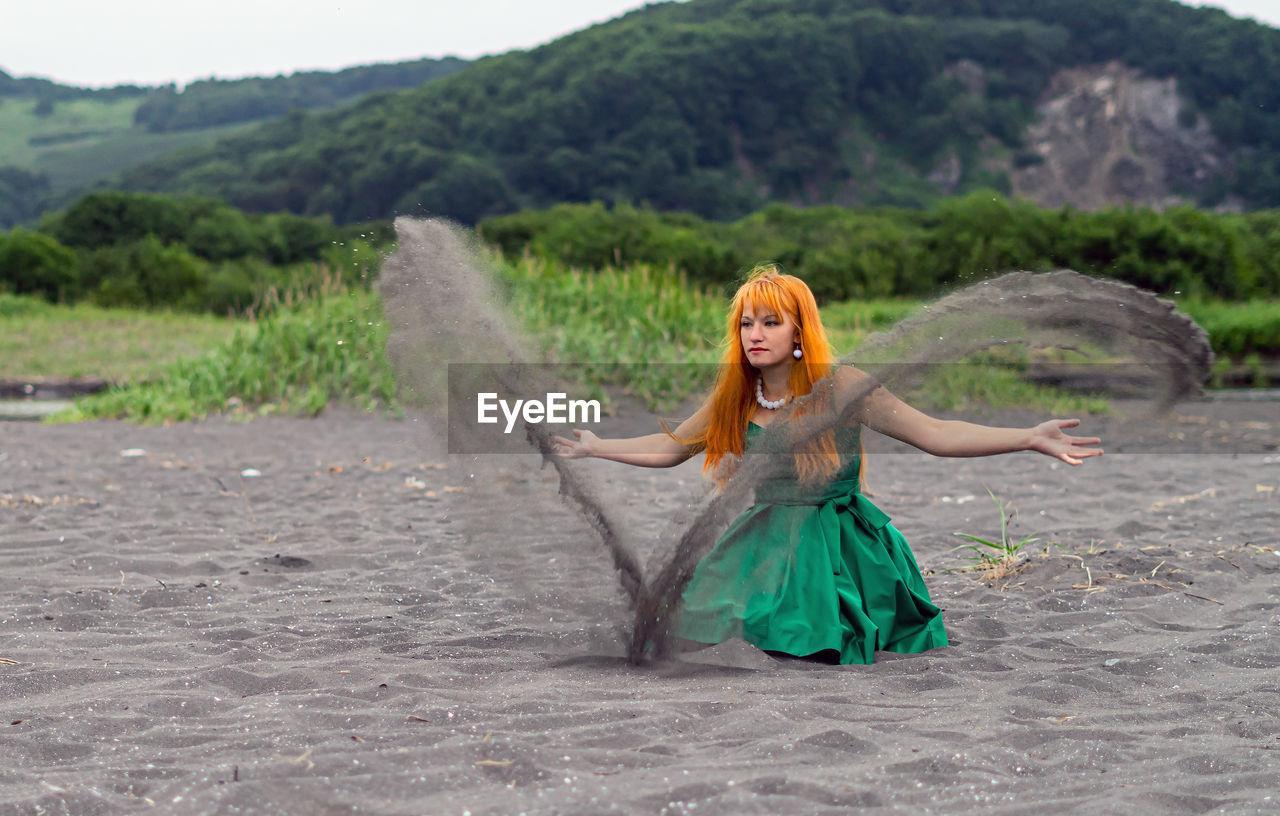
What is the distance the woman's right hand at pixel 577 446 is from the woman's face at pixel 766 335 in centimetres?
60

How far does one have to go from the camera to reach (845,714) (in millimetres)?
2609

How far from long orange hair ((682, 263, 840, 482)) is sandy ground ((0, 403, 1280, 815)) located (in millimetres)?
463

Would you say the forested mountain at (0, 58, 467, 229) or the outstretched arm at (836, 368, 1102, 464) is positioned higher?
the forested mountain at (0, 58, 467, 229)

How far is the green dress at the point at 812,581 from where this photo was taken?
126 inches

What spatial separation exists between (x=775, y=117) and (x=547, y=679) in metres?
95.6

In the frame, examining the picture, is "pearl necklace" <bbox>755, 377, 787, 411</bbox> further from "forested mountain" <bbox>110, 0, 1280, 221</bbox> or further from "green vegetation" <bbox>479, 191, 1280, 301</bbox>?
"forested mountain" <bbox>110, 0, 1280, 221</bbox>

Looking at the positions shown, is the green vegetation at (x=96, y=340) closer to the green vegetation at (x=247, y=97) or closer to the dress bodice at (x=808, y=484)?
the dress bodice at (x=808, y=484)

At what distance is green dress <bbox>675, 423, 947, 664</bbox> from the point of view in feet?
10.5

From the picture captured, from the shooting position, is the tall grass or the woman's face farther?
the tall grass

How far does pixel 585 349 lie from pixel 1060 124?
308 ft

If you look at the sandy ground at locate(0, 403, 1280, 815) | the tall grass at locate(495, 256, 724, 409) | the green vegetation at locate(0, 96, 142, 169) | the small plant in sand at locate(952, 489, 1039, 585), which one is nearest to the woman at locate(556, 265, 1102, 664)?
the sandy ground at locate(0, 403, 1280, 815)

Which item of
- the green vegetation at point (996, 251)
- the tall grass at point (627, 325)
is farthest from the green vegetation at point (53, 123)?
the tall grass at point (627, 325)

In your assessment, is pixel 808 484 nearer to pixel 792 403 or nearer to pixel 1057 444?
pixel 792 403

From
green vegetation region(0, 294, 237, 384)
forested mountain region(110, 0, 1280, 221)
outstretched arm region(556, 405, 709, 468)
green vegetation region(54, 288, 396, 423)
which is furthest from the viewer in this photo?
forested mountain region(110, 0, 1280, 221)
